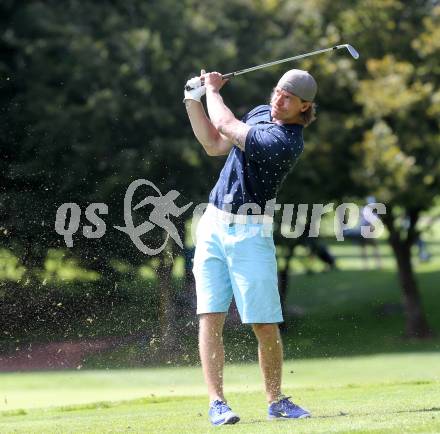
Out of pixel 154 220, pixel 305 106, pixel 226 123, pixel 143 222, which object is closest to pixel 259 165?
pixel 226 123

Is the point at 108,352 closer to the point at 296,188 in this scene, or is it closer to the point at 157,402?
the point at 157,402

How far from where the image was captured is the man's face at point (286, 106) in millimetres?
6320

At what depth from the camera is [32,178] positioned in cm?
1300

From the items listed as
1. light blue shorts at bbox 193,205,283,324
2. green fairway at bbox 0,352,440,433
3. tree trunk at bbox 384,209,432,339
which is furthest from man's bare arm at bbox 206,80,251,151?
tree trunk at bbox 384,209,432,339

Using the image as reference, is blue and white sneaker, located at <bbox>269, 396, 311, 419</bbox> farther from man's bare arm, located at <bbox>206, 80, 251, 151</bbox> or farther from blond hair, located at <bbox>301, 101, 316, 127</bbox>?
blond hair, located at <bbox>301, 101, 316, 127</bbox>

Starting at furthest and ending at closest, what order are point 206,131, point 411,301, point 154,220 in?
point 411,301 < point 154,220 < point 206,131

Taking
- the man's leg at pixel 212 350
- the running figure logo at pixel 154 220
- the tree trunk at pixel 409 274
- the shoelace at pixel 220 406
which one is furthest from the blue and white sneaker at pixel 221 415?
the tree trunk at pixel 409 274

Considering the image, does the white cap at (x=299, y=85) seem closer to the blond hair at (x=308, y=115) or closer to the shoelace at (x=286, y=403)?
the blond hair at (x=308, y=115)

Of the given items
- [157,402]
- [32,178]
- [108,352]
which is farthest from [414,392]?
[32,178]

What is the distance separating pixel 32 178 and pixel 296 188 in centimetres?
813

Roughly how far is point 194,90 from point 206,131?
25cm

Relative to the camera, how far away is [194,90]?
655cm

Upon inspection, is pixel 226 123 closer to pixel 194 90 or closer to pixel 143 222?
pixel 194 90

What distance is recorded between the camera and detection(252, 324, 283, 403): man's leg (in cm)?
641
